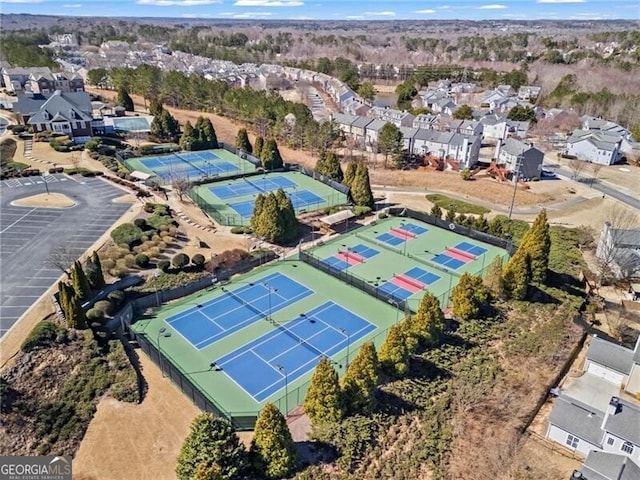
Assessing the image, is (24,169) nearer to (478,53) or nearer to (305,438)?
(305,438)

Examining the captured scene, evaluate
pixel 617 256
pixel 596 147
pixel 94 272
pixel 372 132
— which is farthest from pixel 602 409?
pixel 596 147

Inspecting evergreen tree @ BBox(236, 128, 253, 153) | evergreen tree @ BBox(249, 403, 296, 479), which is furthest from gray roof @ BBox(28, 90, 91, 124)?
evergreen tree @ BBox(249, 403, 296, 479)

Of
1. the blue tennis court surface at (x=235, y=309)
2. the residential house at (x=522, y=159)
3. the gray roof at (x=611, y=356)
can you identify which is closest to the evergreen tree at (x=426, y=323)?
the gray roof at (x=611, y=356)

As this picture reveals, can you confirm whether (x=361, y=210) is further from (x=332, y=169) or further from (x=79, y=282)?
(x=79, y=282)

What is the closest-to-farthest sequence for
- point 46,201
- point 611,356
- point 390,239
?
1. point 611,356
2. point 390,239
3. point 46,201

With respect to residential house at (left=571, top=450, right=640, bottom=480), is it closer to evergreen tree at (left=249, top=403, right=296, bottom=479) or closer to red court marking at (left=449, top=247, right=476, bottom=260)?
evergreen tree at (left=249, top=403, right=296, bottom=479)

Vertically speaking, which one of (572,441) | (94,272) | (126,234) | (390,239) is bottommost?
(572,441)
